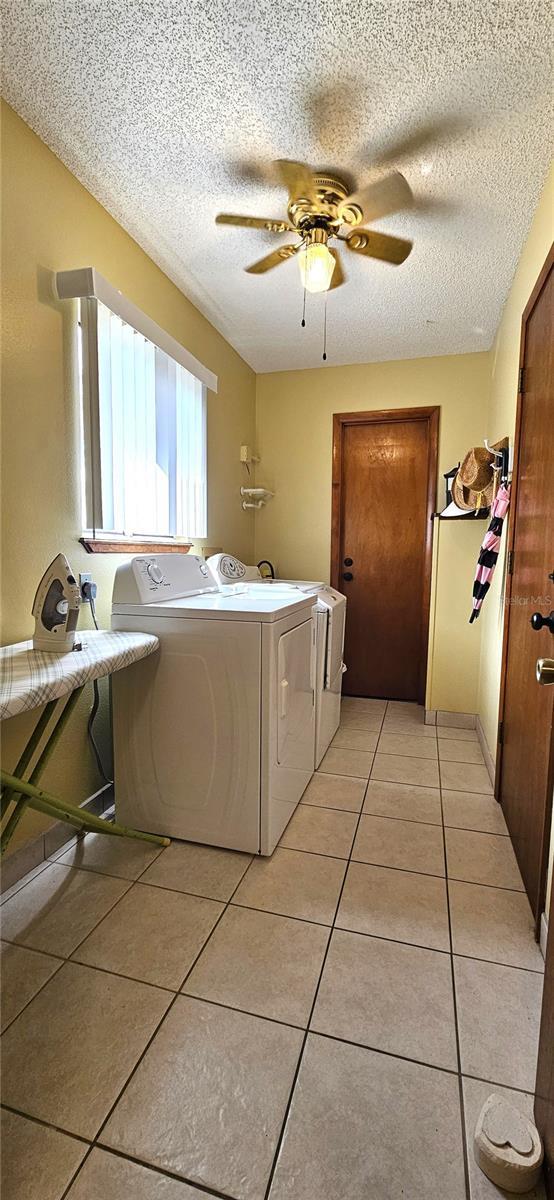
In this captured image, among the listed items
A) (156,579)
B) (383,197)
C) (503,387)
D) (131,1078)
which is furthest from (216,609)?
(503,387)

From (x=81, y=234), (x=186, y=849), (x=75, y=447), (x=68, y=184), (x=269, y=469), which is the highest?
(x=68, y=184)

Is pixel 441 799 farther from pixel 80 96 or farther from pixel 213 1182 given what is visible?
pixel 80 96

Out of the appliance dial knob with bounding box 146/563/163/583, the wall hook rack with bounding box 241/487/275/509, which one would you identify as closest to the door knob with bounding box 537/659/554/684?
the appliance dial knob with bounding box 146/563/163/583

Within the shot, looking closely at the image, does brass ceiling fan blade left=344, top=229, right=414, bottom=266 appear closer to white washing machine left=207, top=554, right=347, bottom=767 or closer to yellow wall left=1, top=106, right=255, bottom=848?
yellow wall left=1, top=106, right=255, bottom=848

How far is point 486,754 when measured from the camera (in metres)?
2.58

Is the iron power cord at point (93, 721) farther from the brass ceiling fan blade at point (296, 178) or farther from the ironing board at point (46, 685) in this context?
the brass ceiling fan blade at point (296, 178)

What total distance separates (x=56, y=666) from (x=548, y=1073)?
4.20ft

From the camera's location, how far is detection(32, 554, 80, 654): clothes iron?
147 cm

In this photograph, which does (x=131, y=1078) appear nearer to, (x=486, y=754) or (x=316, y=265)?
(x=486, y=754)

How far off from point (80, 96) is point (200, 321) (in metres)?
1.30

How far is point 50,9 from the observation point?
4.00 ft

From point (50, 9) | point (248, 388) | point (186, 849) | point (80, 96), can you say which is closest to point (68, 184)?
point (80, 96)

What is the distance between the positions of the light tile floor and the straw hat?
1.60 meters

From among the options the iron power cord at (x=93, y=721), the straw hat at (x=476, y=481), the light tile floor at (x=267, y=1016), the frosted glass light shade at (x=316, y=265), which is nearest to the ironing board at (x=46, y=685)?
the iron power cord at (x=93, y=721)
